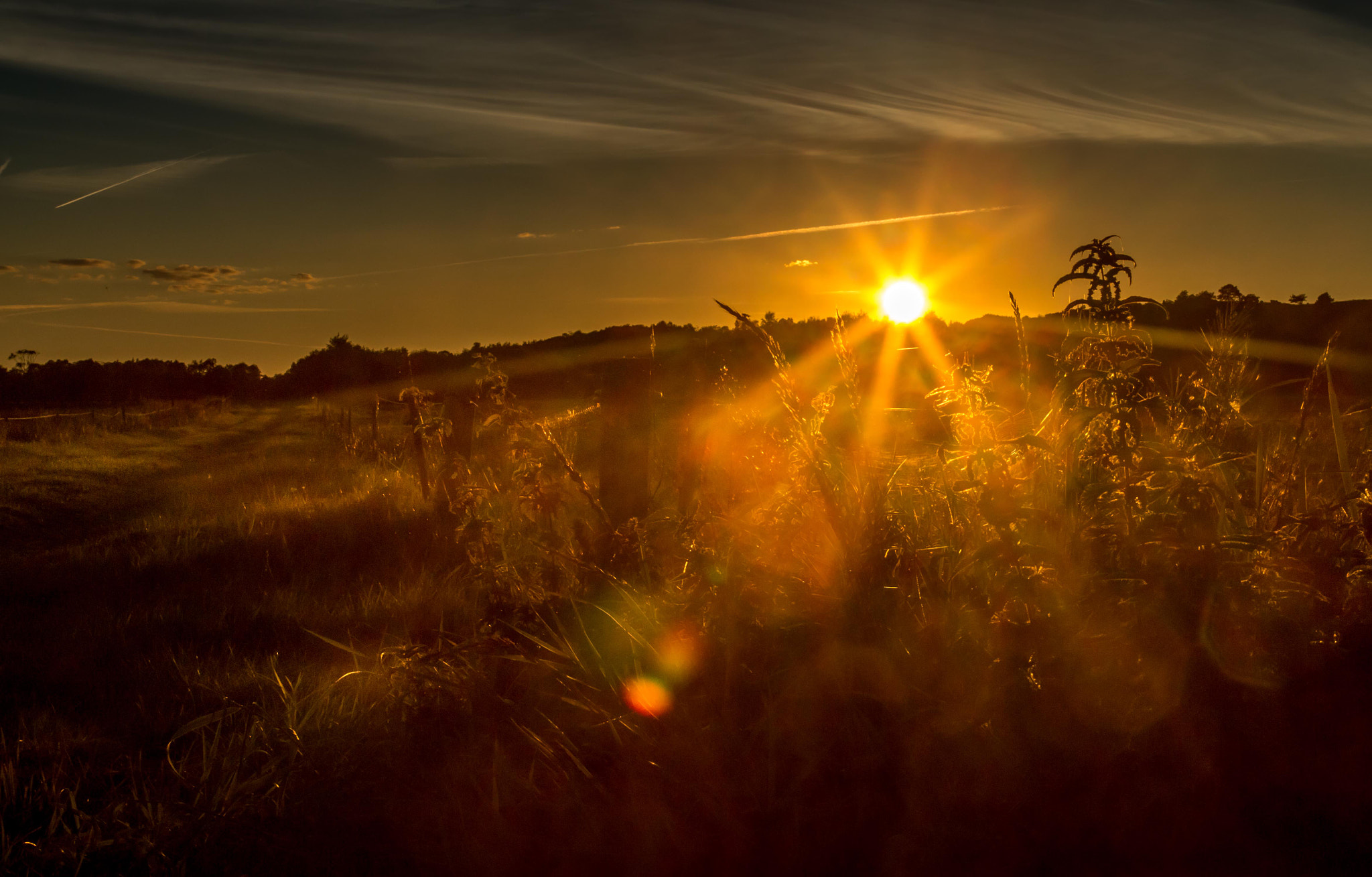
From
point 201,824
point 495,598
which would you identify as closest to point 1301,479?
point 495,598

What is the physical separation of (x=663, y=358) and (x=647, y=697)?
2027mm

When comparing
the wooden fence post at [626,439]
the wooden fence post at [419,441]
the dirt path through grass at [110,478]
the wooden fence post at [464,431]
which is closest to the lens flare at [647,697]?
the wooden fence post at [626,439]

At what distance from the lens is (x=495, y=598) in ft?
11.3

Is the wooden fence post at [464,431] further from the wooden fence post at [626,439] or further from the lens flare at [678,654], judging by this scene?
the lens flare at [678,654]

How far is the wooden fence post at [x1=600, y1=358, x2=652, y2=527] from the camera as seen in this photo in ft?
13.8

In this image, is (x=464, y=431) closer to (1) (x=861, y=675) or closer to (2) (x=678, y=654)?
(2) (x=678, y=654)

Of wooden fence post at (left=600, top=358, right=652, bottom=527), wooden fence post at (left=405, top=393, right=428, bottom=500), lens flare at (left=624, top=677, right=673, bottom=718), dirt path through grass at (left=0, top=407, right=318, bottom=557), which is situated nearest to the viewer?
lens flare at (left=624, top=677, right=673, bottom=718)

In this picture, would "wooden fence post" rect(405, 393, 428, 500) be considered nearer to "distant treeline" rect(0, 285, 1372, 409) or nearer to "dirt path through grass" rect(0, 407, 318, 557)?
"distant treeline" rect(0, 285, 1372, 409)

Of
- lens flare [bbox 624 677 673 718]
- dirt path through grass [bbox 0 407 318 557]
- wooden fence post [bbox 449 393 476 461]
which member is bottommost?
dirt path through grass [bbox 0 407 318 557]

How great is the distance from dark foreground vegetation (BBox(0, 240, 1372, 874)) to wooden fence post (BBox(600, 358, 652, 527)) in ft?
1.11

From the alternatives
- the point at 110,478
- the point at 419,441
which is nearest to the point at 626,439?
the point at 419,441

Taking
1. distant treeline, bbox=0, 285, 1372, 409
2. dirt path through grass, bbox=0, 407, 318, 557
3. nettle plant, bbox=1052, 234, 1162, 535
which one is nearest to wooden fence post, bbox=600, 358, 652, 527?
distant treeline, bbox=0, 285, 1372, 409

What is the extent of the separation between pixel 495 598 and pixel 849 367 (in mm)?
1758

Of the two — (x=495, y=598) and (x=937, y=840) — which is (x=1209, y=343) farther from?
(x=495, y=598)
